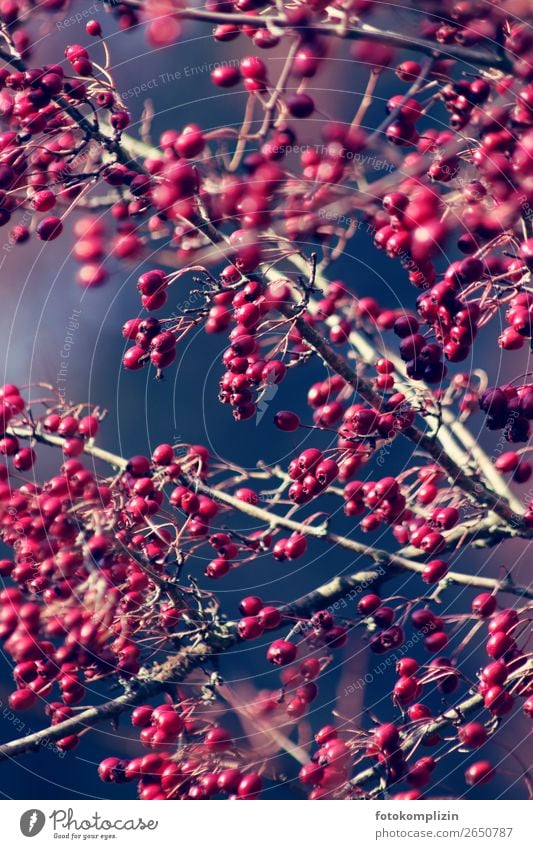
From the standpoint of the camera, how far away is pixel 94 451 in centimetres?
217

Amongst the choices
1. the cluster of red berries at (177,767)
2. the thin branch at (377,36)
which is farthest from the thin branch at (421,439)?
the cluster of red berries at (177,767)

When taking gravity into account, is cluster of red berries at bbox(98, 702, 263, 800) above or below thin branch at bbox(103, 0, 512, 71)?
below

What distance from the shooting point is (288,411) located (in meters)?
2.17

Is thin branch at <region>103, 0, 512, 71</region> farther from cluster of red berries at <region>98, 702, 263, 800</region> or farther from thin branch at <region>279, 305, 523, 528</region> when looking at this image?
cluster of red berries at <region>98, 702, 263, 800</region>

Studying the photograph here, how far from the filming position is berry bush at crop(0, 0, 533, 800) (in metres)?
1.92

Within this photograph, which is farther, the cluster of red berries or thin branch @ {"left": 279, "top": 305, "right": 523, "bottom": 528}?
the cluster of red berries

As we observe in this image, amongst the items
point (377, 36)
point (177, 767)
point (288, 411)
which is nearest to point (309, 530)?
point (288, 411)

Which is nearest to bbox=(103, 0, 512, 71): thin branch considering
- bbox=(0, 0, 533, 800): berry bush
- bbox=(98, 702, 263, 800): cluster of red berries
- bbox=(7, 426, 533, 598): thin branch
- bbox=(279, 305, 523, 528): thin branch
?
bbox=(0, 0, 533, 800): berry bush

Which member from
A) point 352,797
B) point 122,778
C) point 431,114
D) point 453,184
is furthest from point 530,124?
point 122,778

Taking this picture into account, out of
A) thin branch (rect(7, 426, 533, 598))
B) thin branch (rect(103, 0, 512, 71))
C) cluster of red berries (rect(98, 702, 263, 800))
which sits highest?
thin branch (rect(103, 0, 512, 71))

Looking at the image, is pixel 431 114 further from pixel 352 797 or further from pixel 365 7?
pixel 352 797

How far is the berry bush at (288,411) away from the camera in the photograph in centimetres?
192

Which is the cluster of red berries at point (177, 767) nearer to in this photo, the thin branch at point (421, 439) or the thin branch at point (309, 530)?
the thin branch at point (309, 530)
